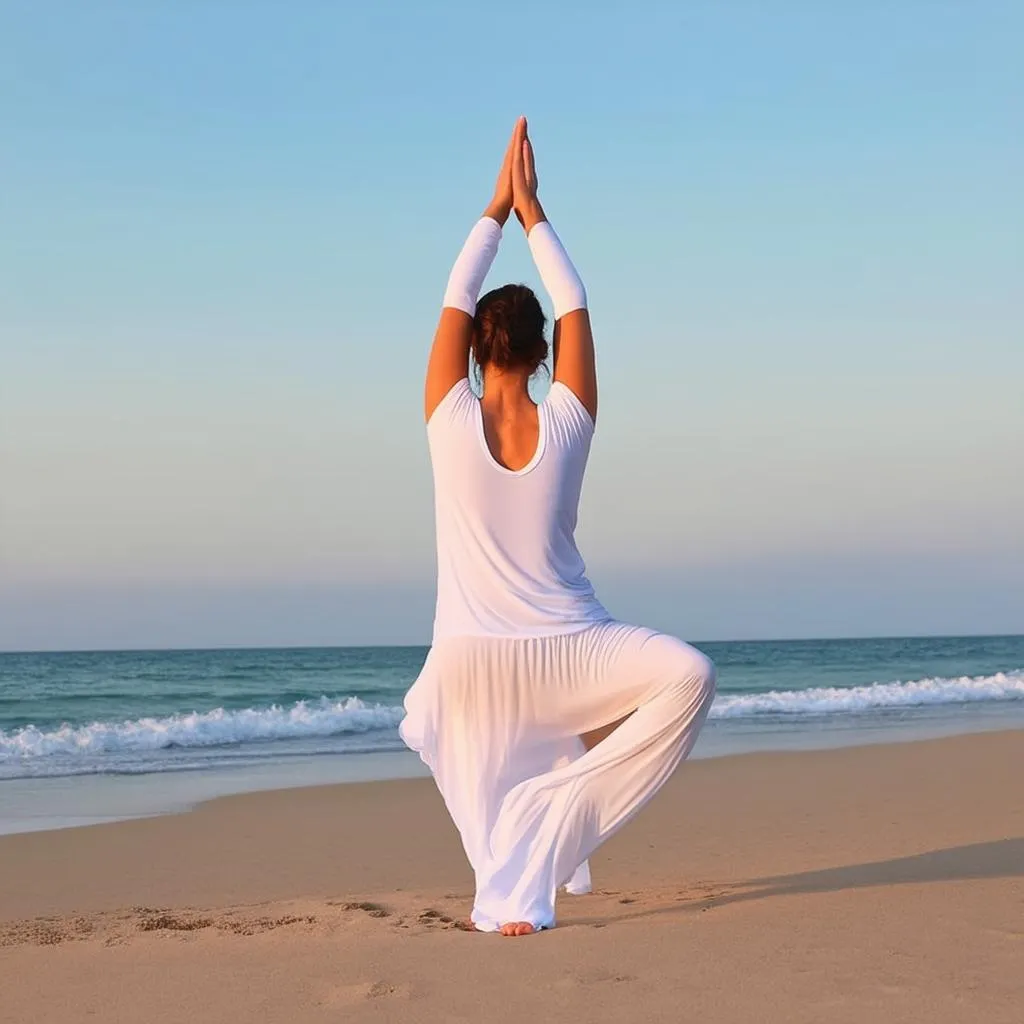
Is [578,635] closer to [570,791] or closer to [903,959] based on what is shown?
→ [570,791]

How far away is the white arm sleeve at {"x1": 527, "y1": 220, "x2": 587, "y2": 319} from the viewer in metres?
4.73

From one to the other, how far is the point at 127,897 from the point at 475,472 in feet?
12.0

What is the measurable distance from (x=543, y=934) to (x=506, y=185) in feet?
8.91

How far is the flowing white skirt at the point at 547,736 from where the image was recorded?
14.3 ft

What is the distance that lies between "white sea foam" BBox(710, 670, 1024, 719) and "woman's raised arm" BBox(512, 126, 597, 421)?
16.7 meters

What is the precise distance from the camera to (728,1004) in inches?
128

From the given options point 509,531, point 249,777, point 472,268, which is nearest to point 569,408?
point 509,531

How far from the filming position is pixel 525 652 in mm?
4449

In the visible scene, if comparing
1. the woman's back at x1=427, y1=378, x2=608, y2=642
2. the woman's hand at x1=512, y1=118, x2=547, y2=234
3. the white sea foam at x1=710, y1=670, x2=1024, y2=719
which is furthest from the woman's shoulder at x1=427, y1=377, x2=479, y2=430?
the white sea foam at x1=710, y1=670, x2=1024, y2=719

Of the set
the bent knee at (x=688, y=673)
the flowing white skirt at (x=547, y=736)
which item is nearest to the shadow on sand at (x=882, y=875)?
the flowing white skirt at (x=547, y=736)

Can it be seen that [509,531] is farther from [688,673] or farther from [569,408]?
[688,673]

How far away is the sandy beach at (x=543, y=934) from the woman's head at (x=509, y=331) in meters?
1.96

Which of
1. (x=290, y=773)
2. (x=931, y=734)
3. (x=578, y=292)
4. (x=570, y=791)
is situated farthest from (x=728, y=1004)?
(x=931, y=734)

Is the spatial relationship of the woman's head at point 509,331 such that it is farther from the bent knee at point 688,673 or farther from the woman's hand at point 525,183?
the bent knee at point 688,673
